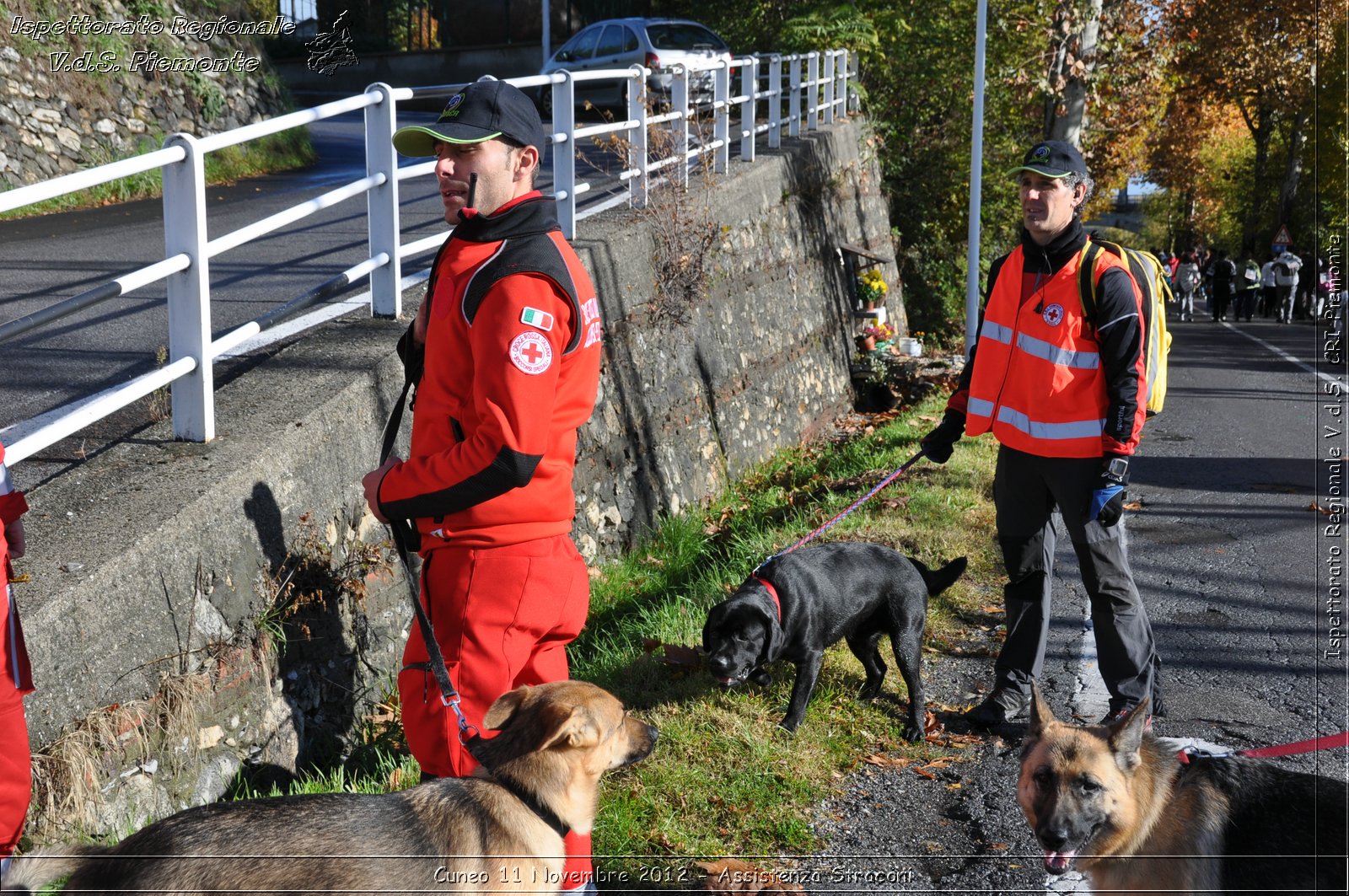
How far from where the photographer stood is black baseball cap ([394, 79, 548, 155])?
3.15 metres

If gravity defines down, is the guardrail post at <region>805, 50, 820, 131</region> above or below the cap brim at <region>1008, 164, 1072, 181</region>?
above

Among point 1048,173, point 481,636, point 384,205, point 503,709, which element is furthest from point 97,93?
point 503,709

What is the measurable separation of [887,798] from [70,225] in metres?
9.79

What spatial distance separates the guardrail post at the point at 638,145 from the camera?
9727 millimetres

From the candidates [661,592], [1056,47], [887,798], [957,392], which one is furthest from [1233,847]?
[1056,47]

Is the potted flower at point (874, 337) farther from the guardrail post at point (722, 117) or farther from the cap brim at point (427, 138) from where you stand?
the cap brim at point (427, 138)

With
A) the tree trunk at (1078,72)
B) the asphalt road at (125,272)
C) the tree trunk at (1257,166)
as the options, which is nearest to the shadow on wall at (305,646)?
the asphalt road at (125,272)

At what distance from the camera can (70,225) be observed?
1099 centimetres

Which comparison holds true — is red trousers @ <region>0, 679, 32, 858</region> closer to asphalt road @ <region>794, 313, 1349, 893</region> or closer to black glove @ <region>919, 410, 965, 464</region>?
asphalt road @ <region>794, 313, 1349, 893</region>

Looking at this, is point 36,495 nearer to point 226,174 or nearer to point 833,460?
point 833,460

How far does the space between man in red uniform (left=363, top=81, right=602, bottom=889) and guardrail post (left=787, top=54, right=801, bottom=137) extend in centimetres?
1315

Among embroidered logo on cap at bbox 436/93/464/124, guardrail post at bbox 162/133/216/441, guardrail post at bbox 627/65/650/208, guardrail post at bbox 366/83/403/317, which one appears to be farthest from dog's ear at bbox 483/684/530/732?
guardrail post at bbox 627/65/650/208

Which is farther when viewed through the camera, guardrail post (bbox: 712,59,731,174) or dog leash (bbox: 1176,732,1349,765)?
guardrail post (bbox: 712,59,731,174)

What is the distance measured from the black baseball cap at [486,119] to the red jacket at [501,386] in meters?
0.19
